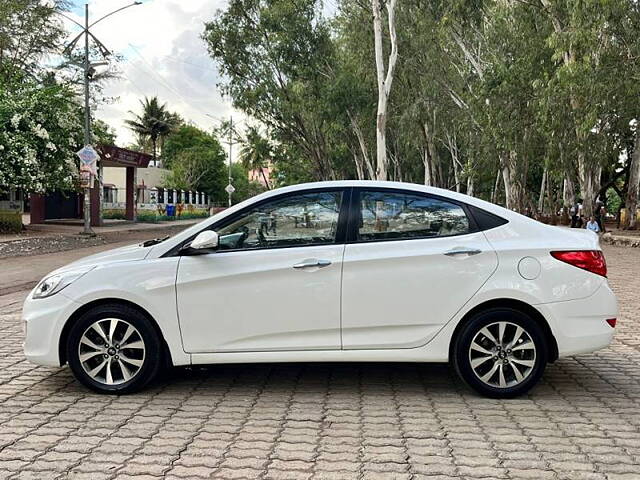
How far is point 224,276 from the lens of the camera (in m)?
4.97

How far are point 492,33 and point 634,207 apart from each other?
10613 mm

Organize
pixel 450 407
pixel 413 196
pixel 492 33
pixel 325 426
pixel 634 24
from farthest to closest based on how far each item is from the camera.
A: pixel 492 33
pixel 634 24
pixel 413 196
pixel 450 407
pixel 325 426

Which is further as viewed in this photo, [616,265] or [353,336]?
[616,265]

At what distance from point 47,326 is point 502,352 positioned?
3375mm

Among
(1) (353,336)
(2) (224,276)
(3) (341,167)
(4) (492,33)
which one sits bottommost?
(1) (353,336)

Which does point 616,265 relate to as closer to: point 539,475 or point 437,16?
point 539,475

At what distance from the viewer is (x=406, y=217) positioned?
516 cm

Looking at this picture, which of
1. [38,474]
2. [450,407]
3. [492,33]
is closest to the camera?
[38,474]

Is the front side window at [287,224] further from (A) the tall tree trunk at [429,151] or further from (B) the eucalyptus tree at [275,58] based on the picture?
(A) the tall tree trunk at [429,151]

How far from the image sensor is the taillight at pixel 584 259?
4996mm

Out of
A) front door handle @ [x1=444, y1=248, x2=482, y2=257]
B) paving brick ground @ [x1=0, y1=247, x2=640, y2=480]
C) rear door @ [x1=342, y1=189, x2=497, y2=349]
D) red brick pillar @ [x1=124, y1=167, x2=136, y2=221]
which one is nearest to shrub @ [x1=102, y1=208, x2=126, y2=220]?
red brick pillar @ [x1=124, y1=167, x2=136, y2=221]

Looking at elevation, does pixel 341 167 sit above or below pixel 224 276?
above

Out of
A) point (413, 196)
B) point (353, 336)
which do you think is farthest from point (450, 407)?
point (413, 196)

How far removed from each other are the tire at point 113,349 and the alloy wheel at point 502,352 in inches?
93.1
